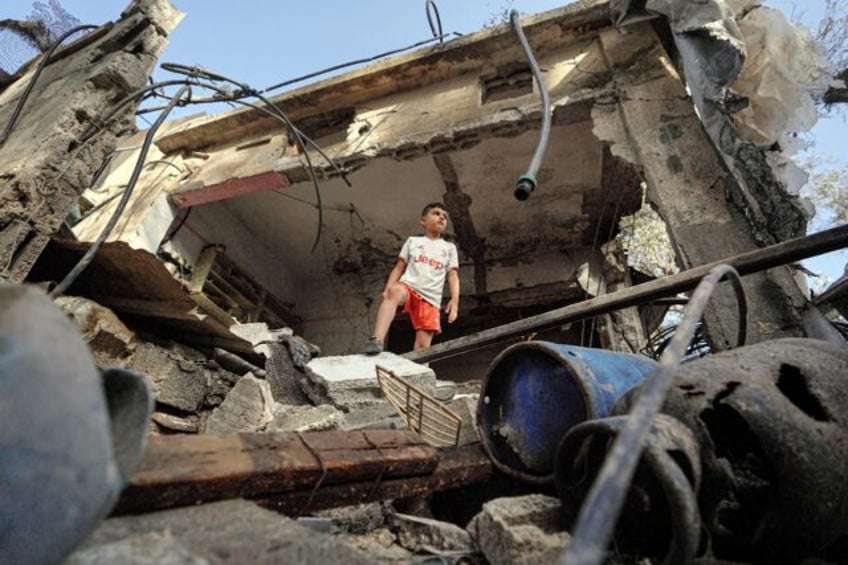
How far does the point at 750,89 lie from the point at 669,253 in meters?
5.23

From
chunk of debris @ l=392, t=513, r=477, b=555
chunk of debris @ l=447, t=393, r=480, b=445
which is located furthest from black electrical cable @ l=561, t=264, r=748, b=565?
chunk of debris @ l=447, t=393, r=480, b=445

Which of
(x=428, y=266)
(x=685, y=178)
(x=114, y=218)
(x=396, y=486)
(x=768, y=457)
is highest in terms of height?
(x=685, y=178)

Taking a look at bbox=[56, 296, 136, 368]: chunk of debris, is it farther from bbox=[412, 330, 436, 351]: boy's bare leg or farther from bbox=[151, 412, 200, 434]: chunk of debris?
bbox=[412, 330, 436, 351]: boy's bare leg

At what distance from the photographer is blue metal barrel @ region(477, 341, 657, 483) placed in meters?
1.57

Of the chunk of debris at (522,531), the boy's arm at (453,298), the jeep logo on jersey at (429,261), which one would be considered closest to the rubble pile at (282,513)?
the chunk of debris at (522,531)

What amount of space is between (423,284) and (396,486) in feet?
9.54

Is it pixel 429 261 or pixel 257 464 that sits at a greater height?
pixel 429 261

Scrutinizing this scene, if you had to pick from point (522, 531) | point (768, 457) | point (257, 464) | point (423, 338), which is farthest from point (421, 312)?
point (768, 457)

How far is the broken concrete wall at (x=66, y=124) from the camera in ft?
10.8

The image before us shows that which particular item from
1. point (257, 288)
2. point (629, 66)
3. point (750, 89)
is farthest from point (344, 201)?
point (750, 89)

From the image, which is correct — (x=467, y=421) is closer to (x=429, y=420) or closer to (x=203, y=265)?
(x=429, y=420)

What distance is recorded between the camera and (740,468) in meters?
1.11

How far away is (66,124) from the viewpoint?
151 inches

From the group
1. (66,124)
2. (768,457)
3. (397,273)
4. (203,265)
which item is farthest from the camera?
(203,265)
